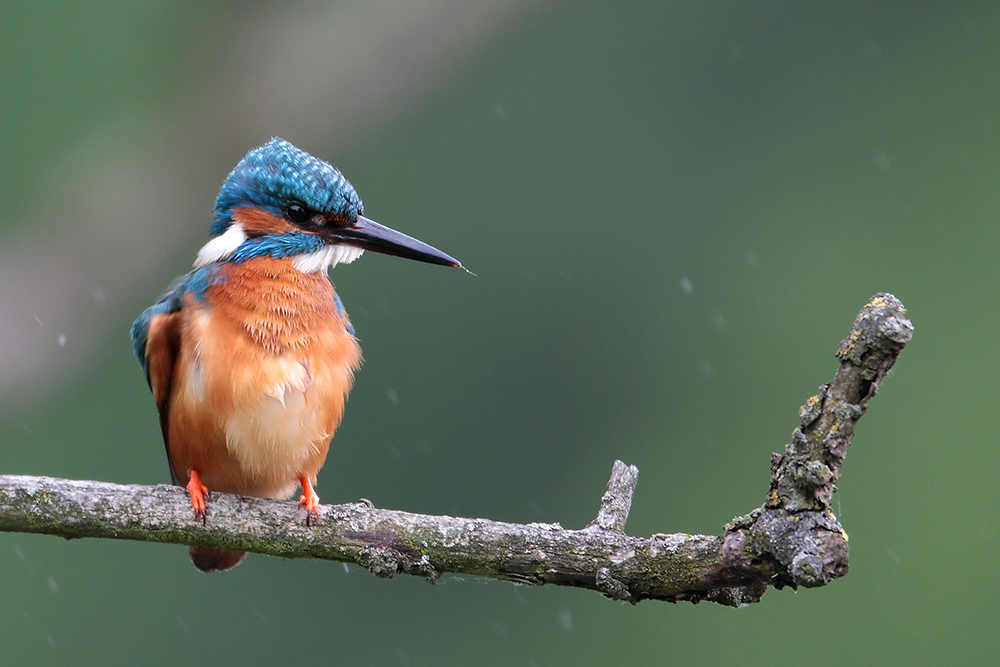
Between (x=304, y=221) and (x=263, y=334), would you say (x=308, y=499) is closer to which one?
(x=263, y=334)

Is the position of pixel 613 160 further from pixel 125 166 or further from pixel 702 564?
pixel 702 564

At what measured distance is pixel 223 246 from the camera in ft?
12.8

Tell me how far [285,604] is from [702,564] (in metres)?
11.7

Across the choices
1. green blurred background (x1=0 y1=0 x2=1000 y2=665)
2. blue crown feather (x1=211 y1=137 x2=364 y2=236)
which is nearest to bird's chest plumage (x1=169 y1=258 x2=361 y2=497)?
blue crown feather (x1=211 y1=137 x2=364 y2=236)

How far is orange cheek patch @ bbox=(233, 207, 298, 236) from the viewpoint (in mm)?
3918

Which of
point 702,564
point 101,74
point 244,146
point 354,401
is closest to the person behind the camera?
point 702,564

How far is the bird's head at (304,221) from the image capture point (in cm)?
388

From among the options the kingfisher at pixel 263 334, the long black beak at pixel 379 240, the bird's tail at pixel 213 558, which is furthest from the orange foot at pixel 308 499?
the long black beak at pixel 379 240

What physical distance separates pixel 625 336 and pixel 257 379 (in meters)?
12.2

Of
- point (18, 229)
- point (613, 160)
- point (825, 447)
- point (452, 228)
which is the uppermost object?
point (613, 160)

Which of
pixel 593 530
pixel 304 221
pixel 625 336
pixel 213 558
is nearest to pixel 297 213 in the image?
pixel 304 221

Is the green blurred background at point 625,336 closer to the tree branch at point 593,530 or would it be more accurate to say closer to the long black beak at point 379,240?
the long black beak at point 379,240

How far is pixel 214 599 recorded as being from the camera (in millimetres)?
13531

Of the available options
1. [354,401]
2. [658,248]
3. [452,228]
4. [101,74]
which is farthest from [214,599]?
[658,248]
